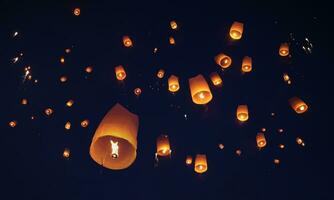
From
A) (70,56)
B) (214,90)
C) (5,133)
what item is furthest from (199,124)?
(5,133)

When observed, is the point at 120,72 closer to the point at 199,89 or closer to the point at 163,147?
the point at 163,147

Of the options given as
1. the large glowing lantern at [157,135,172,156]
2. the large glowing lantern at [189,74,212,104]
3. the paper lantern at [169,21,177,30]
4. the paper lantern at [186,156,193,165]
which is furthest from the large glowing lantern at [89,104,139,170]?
the paper lantern at [186,156,193,165]

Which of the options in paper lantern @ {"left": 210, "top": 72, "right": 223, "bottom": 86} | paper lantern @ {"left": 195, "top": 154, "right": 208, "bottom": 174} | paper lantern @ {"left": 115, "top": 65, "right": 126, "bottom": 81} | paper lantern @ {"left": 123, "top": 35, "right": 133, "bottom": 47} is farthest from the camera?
paper lantern @ {"left": 123, "top": 35, "right": 133, "bottom": 47}

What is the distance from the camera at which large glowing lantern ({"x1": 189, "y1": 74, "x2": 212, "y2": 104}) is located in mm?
5013

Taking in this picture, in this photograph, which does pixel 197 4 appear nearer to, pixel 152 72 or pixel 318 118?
pixel 152 72

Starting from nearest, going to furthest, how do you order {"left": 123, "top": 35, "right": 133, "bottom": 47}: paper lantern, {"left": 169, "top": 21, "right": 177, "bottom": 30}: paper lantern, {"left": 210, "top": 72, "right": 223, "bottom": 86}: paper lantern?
1. {"left": 210, "top": 72, "right": 223, "bottom": 86}: paper lantern
2. {"left": 123, "top": 35, "right": 133, "bottom": 47}: paper lantern
3. {"left": 169, "top": 21, "right": 177, "bottom": 30}: paper lantern

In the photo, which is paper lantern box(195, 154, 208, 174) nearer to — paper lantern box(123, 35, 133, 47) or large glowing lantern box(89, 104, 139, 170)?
paper lantern box(123, 35, 133, 47)

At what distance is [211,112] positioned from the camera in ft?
28.0

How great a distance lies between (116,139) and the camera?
3531 mm

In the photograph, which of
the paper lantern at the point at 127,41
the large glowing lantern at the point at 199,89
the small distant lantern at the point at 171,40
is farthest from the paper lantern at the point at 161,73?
the large glowing lantern at the point at 199,89

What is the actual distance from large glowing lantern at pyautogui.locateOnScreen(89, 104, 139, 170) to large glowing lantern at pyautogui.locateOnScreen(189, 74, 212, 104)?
1804 mm

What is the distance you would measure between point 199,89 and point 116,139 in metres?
1.87

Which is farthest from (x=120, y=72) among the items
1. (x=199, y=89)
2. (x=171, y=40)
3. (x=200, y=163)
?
(x=199, y=89)

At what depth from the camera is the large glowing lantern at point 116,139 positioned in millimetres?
3092
